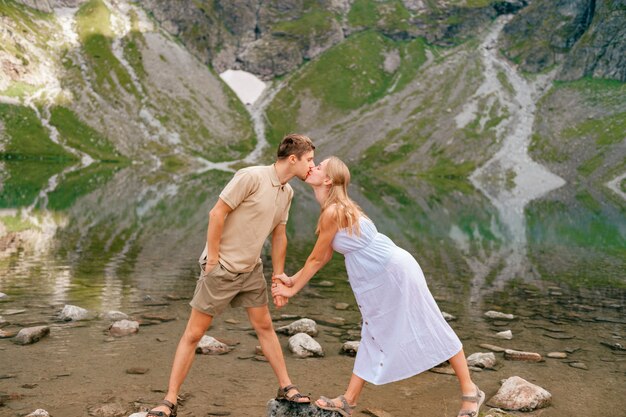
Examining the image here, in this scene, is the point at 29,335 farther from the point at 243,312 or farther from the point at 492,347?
the point at 492,347

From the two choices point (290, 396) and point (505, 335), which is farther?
Answer: point (505, 335)

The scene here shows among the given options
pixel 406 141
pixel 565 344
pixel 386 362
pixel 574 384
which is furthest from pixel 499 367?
→ pixel 406 141

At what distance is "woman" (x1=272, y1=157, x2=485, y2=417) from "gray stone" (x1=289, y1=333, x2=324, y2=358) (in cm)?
398

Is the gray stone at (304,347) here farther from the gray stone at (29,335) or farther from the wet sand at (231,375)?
the gray stone at (29,335)

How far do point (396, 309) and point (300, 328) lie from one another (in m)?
6.66

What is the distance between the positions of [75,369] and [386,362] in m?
6.59

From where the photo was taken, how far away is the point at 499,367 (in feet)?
41.2

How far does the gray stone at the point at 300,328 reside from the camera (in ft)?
48.2

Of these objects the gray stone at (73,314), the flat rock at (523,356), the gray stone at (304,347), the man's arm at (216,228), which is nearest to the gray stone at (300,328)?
the gray stone at (304,347)

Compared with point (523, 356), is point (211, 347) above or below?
below

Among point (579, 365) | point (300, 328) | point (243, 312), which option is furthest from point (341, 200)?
point (243, 312)

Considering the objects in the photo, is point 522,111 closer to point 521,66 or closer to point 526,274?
point 521,66

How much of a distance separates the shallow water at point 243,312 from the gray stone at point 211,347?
1.10 ft

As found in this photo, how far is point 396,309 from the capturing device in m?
8.57
